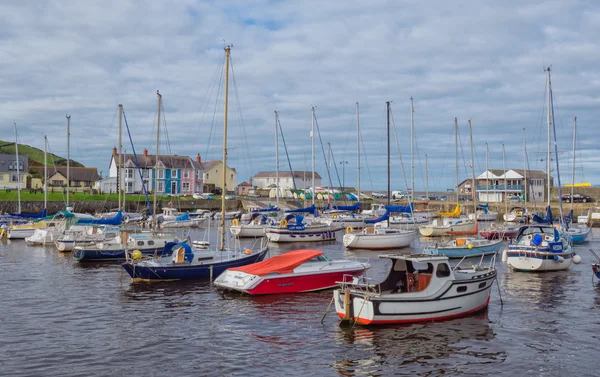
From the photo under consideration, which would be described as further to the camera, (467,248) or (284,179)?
(284,179)

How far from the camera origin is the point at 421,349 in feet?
60.4

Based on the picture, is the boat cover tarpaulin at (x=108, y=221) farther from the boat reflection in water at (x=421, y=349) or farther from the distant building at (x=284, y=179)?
the distant building at (x=284, y=179)

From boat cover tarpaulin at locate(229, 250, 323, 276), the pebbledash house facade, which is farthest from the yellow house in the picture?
boat cover tarpaulin at locate(229, 250, 323, 276)

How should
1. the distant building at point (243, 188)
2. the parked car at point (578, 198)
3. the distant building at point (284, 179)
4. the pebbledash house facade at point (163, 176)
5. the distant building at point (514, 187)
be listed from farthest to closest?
1. the distant building at point (243, 188)
2. the distant building at point (284, 179)
3. the distant building at point (514, 187)
4. the pebbledash house facade at point (163, 176)
5. the parked car at point (578, 198)

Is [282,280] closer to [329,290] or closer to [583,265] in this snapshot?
[329,290]

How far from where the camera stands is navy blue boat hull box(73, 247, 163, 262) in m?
39.2

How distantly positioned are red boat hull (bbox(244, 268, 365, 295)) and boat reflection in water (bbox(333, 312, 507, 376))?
21.6ft

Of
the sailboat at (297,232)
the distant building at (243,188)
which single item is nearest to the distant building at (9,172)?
the distant building at (243,188)

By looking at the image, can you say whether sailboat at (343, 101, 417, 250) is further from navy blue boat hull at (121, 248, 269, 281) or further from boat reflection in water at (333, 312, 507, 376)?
Result: boat reflection in water at (333, 312, 507, 376)

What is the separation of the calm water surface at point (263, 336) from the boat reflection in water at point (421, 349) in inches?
1.4

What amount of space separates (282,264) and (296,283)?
1152mm

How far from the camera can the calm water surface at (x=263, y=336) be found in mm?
16641

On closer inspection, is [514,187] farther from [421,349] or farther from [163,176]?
[421,349]

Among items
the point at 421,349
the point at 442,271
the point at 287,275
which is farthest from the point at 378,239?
the point at 421,349
